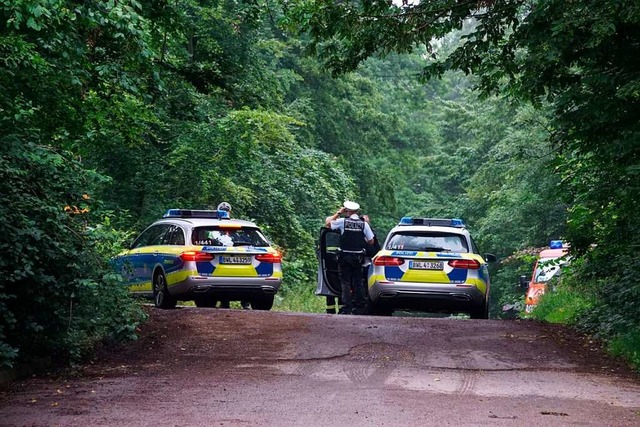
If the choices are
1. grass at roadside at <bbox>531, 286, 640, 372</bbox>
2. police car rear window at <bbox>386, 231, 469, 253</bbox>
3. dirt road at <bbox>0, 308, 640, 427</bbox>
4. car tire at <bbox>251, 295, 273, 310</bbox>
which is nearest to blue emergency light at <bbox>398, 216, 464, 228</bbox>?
police car rear window at <bbox>386, 231, 469, 253</bbox>

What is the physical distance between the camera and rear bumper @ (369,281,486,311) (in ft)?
57.6

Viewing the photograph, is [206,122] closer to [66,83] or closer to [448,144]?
[66,83]

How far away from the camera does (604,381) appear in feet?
35.7

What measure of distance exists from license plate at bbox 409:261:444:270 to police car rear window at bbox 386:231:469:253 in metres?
0.25

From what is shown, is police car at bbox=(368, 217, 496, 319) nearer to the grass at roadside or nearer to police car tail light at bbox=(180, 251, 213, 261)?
the grass at roadside

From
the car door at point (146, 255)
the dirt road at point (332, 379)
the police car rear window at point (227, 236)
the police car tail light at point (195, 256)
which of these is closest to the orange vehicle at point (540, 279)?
the police car rear window at point (227, 236)

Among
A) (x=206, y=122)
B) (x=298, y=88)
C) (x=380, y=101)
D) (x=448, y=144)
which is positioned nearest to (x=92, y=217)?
(x=206, y=122)

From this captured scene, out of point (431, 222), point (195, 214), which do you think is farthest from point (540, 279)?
point (195, 214)

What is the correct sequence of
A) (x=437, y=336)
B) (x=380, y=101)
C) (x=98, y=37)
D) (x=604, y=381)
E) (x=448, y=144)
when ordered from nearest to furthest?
1. (x=604, y=381)
2. (x=437, y=336)
3. (x=98, y=37)
4. (x=380, y=101)
5. (x=448, y=144)

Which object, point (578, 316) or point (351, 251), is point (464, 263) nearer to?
point (351, 251)

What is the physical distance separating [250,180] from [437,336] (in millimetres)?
18209

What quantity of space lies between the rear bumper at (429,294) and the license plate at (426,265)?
10.5 inches

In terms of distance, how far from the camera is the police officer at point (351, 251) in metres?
18.4

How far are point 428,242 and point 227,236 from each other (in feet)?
11.3
